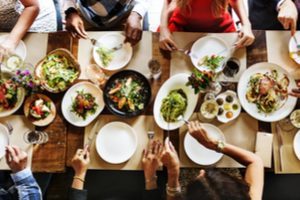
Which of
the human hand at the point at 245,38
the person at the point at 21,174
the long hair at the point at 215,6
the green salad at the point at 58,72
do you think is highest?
the long hair at the point at 215,6

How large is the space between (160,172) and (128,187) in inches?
7.7

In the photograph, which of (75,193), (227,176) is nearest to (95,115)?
(75,193)

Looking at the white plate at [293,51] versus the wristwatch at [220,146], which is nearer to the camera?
the wristwatch at [220,146]

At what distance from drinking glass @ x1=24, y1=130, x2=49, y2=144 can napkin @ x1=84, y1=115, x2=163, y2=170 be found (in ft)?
0.67

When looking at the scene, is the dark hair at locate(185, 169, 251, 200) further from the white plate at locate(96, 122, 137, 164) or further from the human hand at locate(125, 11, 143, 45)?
the human hand at locate(125, 11, 143, 45)

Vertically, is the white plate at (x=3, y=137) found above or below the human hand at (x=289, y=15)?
below

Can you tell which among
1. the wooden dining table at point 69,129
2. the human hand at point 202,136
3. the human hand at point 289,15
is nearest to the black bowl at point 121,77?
the wooden dining table at point 69,129

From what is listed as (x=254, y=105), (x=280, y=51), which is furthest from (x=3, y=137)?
(x=280, y=51)

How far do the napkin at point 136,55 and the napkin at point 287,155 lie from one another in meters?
0.75

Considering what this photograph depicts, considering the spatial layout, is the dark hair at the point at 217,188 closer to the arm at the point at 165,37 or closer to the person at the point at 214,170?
the person at the point at 214,170

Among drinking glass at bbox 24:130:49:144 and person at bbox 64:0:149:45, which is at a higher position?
person at bbox 64:0:149:45

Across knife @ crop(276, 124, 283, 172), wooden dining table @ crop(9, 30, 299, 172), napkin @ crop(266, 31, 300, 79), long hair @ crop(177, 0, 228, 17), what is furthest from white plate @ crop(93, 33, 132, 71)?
knife @ crop(276, 124, 283, 172)

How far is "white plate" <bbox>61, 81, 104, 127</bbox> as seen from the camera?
176cm

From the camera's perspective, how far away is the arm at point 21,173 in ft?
5.52
